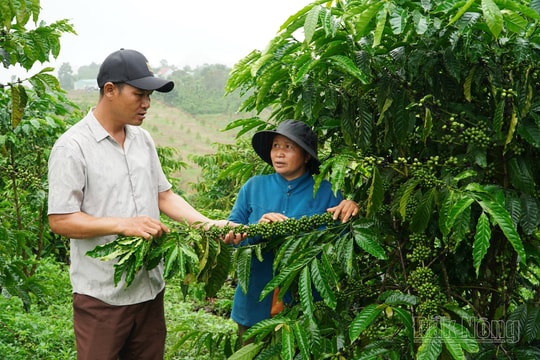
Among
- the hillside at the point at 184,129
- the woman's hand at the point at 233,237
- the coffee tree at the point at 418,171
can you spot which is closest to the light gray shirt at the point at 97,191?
the woman's hand at the point at 233,237

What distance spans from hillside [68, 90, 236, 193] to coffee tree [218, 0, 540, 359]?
1713 cm

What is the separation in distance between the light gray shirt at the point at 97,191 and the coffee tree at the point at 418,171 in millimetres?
434

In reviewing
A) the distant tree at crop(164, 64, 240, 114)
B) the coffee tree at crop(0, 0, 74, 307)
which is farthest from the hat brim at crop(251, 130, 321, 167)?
the distant tree at crop(164, 64, 240, 114)

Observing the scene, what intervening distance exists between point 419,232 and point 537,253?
0.42m

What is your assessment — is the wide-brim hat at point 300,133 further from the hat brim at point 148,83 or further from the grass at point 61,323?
the grass at point 61,323

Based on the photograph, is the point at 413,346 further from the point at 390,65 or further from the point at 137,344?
the point at 137,344

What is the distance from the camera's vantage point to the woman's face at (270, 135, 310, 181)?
2.07 m

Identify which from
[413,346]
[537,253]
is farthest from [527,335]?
[413,346]

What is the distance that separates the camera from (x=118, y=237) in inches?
68.6

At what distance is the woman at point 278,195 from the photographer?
205cm

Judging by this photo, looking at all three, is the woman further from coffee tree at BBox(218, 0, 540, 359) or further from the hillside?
the hillside

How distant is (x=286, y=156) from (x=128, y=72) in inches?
24.2

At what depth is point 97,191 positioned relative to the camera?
1874mm

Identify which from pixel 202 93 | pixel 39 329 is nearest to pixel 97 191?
pixel 39 329
